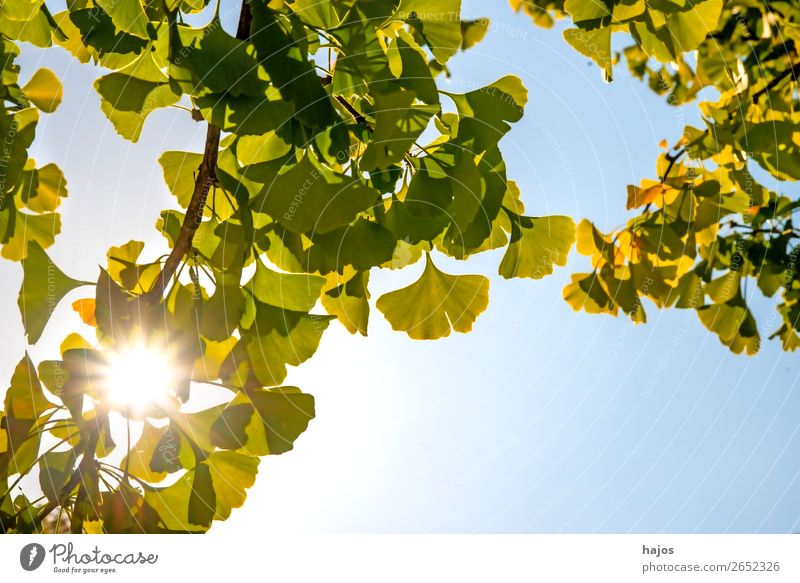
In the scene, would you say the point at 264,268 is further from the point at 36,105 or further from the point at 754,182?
the point at 754,182

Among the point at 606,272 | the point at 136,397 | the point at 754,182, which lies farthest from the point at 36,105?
the point at 754,182

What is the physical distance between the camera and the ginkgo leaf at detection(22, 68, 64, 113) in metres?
0.63

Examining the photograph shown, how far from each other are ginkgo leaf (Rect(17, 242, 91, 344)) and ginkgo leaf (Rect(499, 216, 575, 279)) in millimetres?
382

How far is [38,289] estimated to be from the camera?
0.52 metres

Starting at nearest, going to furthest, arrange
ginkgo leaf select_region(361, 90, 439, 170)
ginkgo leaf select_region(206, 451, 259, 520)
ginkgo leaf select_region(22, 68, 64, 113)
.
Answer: ginkgo leaf select_region(361, 90, 439, 170) → ginkgo leaf select_region(206, 451, 259, 520) → ginkgo leaf select_region(22, 68, 64, 113)

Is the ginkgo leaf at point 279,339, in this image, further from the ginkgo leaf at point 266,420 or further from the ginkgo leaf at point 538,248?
the ginkgo leaf at point 538,248

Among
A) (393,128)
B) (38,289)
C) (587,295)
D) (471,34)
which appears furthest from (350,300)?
(471,34)

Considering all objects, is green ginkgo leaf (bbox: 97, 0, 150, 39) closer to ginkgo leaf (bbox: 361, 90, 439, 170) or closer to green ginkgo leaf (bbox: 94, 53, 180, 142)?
green ginkgo leaf (bbox: 94, 53, 180, 142)

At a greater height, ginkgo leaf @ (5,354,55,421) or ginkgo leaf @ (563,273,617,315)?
ginkgo leaf @ (563,273,617,315)

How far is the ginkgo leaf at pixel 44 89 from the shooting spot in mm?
635

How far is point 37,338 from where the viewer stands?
500 mm

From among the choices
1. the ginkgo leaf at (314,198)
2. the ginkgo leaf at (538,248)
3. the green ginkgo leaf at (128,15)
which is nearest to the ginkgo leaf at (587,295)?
the ginkgo leaf at (538,248)

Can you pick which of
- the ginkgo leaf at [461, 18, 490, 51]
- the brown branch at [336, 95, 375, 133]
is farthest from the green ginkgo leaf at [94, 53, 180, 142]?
the ginkgo leaf at [461, 18, 490, 51]

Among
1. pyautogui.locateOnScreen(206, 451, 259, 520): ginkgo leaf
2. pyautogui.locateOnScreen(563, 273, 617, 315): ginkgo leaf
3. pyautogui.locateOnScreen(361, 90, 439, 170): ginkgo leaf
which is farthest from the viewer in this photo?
pyautogui.locateOnScreen(563, 273, 617, 315): ginkgo leaf
